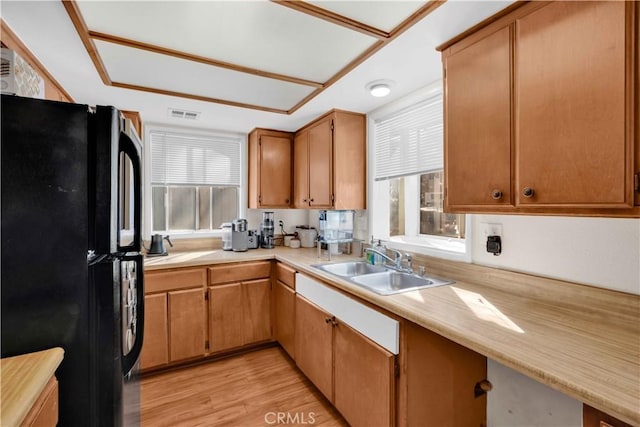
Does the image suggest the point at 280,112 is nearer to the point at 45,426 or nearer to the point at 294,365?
the point at 294,365

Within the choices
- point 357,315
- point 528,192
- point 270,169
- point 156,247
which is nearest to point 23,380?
point 357,315

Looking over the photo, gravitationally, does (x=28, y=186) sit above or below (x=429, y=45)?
below

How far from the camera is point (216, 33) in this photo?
146 cm

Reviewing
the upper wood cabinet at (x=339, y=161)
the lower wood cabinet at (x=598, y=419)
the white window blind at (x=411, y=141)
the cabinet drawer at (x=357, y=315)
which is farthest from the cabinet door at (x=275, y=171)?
the lower wood cabinet at (x=598, y=419)

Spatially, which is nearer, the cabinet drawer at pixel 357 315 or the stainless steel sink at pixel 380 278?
the cabinet drawer at pixel 357 315

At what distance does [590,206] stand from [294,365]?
2.33 meters

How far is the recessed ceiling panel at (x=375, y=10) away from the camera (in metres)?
1.24

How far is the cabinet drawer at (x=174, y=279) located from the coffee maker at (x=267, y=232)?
0.86 metres

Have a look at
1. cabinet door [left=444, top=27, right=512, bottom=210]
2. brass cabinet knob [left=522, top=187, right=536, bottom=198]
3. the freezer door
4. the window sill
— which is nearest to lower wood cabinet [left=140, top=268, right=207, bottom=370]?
the freezer door

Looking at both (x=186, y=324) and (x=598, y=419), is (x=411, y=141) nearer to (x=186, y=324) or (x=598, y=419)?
(x=598, y=419)

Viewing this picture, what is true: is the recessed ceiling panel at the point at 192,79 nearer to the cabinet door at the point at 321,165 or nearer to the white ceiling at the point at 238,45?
the white ceiling at the point at 238,45

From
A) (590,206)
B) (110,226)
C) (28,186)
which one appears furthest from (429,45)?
(28,186)

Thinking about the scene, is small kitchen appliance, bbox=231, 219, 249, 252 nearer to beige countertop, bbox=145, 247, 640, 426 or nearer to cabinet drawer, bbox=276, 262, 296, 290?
cabinet drawer, bbox=276, 262, 296, 290

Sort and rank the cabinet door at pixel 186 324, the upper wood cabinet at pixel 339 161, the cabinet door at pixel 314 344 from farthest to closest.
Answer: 1. the upper wood cabinet at pixel 339 161
2. the cabinet door at pixel 186 324
3. the cabinet door at pixel 314 344
